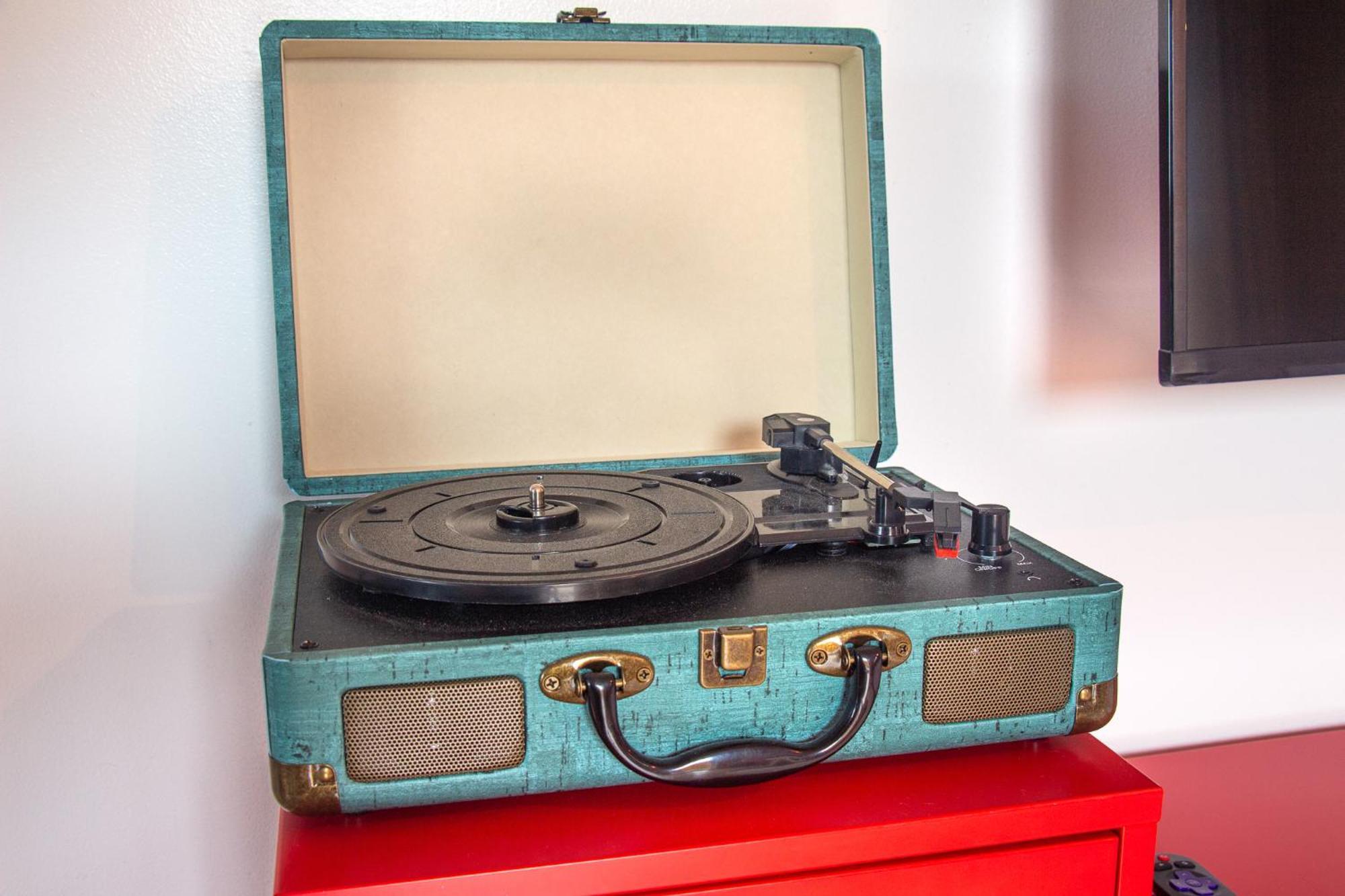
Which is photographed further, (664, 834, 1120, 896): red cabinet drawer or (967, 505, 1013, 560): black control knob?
A: (967, 505, 1013, 560): black control knob

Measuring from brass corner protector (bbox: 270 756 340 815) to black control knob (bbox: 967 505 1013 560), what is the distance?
55 cm

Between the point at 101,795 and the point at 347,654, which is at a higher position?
the point at 347,654

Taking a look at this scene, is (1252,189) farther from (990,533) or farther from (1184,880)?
(1184,880)

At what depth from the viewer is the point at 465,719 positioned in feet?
2.77

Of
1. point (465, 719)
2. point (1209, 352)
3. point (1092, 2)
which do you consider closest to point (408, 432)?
point (465, 719)

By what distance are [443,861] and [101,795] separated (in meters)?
0.73

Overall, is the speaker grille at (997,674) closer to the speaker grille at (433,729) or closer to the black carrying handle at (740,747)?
the black carrying handle at (740,747)

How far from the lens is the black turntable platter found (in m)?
0.88

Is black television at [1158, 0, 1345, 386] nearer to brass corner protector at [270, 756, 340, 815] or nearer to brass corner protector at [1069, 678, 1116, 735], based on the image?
brass corner protector at [1069, 678, 1116, 735]

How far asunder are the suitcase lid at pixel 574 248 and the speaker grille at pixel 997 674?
0.43 m

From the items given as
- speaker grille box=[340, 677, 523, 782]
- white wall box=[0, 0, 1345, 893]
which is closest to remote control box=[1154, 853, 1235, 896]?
white wall box=[0, 0, 1345, 893]

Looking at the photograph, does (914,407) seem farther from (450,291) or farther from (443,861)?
(443,861)

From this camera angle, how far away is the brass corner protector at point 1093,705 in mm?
963

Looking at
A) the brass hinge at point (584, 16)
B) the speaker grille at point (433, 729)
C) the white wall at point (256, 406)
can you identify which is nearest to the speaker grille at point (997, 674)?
the speaker grille at point (433, 729)
